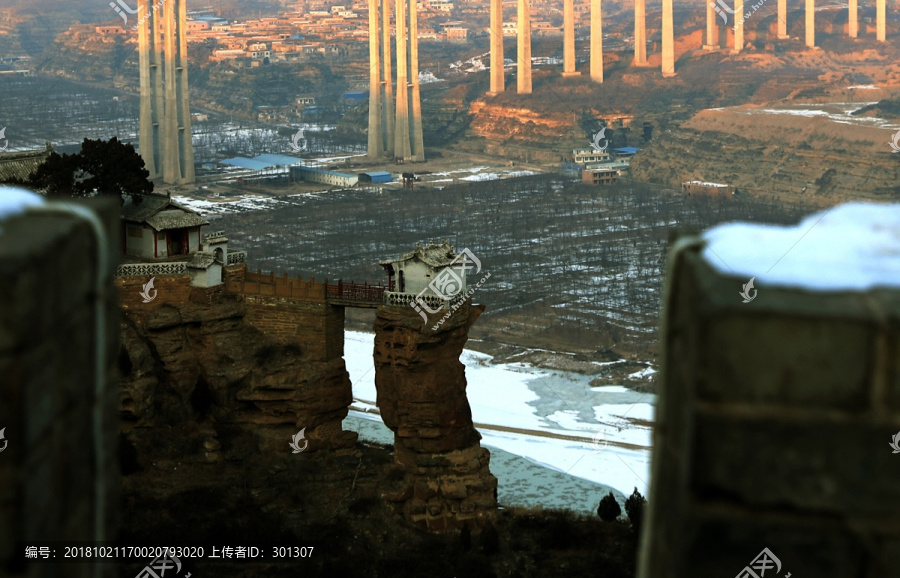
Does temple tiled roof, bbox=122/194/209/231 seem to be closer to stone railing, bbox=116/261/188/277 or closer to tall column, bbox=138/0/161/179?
stone railing, bbox=116/261/188/277

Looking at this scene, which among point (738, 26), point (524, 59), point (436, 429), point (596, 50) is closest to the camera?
point (436, 429)

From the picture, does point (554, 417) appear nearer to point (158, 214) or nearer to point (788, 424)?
point (158, 214)

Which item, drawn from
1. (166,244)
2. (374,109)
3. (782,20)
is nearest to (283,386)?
(166,244)

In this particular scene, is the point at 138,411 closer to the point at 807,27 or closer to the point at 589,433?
the point at 589,433

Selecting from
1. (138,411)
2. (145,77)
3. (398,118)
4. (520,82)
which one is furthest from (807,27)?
(138,411)

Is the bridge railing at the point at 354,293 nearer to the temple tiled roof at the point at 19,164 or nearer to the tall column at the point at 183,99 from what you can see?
the temple tiled roof at the point at 19,164

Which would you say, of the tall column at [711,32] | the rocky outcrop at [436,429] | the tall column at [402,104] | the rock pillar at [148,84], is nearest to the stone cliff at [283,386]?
the rocky outcrop at [436,429]

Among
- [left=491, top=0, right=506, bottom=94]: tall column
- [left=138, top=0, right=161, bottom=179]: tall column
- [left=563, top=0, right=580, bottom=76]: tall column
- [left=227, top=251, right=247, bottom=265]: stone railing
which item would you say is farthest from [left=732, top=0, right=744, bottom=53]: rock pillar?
[left=227, top=251, right=247, bottom=265]: stone railing
